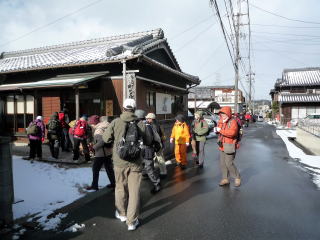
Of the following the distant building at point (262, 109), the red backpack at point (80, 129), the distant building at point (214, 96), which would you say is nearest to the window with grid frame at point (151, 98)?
the red backpack at point (80, 129)

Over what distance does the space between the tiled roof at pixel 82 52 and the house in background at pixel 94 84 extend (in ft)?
0.17

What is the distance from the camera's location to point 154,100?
1219cm

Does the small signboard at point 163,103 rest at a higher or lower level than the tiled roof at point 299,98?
lower

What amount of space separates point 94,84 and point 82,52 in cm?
403

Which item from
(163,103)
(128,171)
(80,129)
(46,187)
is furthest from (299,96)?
(128,171)

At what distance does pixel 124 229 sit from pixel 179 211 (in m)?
1.15

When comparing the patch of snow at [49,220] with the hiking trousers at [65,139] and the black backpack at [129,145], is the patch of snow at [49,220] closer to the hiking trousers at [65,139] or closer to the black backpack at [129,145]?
the black backpack at [129,145]

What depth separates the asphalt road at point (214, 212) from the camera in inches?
145

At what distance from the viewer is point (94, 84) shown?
1036cm

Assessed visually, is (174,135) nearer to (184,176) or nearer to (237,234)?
(184,176)

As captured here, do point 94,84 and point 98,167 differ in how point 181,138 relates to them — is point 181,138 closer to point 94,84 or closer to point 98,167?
point 98,167

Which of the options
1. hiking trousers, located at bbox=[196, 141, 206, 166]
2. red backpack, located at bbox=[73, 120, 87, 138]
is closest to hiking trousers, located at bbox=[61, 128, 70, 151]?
red backpack, located at bbox=[73, 120, 87, 138]

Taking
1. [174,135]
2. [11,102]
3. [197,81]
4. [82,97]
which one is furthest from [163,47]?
[11,102]

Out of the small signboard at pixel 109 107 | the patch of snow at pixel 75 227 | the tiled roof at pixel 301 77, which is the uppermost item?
the tiled roof at pixel 301 77
